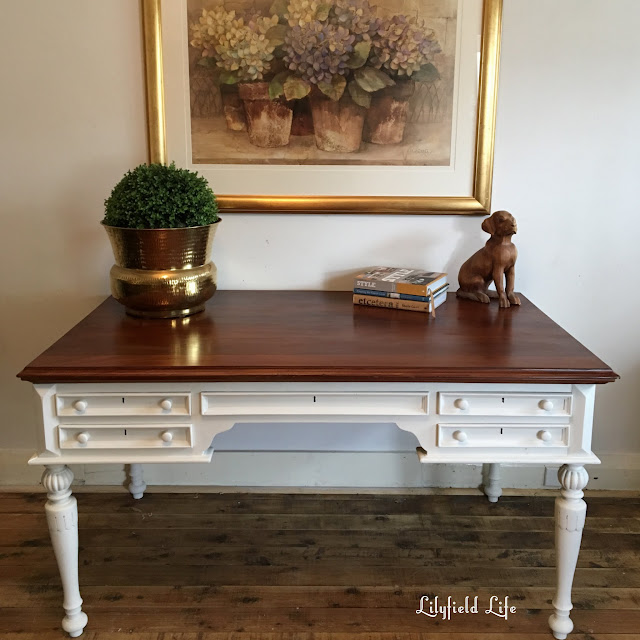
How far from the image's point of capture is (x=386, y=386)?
1.62m

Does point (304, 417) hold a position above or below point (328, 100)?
below

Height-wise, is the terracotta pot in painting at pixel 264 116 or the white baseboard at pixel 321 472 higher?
the terracotta pot in painting at pixel 264 116

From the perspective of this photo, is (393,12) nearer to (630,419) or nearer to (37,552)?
(630,419)

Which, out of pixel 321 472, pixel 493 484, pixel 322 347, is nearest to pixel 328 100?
pixel 322 347

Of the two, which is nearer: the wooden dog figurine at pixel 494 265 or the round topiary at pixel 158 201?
the round topiary at pixel 158 201

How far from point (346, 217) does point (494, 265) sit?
0.48 meters

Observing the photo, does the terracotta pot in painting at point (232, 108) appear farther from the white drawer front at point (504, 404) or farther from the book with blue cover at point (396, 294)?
the white drawer front at point (504, 404)

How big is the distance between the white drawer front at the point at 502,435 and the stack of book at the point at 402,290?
0.41 m

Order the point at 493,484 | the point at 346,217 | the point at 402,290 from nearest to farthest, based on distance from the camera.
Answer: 1. the point at 402,290
2. the point at 346,217
3. the point at 493,484

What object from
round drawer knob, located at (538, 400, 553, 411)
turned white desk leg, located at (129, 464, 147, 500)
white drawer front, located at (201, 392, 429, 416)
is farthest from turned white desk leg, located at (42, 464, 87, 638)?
round drawer knob, located at (538, 400, 553, 411)

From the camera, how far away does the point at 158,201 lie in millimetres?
1803

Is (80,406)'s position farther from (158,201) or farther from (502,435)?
(502,435)

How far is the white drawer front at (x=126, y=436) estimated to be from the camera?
1633mm

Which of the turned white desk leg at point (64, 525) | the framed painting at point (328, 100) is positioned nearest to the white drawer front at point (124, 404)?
the turned white desk leg at point (64, 525)
